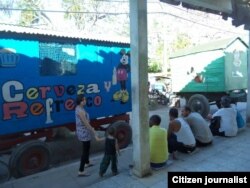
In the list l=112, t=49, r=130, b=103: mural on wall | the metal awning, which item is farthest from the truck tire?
the metal awning

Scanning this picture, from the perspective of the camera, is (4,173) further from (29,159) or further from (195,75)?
(195,75)

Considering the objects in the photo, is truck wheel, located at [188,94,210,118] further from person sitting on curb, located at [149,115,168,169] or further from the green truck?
person sitting on curb, located at [149,115,168,169]

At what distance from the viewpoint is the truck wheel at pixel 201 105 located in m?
11.4

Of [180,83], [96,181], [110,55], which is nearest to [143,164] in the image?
[96,181]

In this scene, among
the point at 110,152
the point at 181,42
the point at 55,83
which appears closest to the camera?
the point at 110,152

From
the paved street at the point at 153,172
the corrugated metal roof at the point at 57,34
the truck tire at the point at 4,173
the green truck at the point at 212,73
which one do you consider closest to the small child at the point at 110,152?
the paved street at the point at 153,172

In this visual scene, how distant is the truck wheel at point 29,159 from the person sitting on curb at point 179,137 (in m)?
2.66

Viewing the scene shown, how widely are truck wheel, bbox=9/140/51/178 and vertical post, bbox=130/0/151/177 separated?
91.7 inches

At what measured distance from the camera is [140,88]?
522 cm

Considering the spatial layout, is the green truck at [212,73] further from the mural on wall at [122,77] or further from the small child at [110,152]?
the small child at [110,152]

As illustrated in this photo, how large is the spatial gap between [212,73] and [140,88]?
25.6ft

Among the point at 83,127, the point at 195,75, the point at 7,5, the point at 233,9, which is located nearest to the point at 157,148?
the point at 83,127

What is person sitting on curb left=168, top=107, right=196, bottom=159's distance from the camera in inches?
243

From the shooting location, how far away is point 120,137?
845cm
